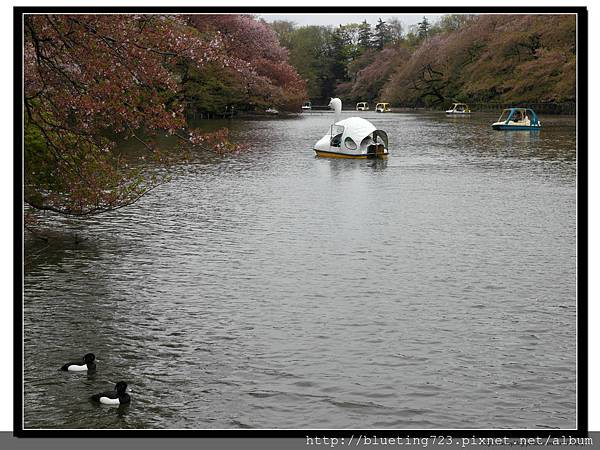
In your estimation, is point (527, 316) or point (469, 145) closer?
point (527, 316)

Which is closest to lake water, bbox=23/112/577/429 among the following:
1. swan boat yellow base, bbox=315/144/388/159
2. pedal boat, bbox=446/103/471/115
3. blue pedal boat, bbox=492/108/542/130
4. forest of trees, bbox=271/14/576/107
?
forest of trees, bbox=271/14/576/107

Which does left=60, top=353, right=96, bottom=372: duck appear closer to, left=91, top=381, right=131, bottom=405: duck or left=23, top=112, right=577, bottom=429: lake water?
left=23, top=112, right=577, bottom=429: lake water

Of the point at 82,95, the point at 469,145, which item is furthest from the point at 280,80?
the point at 469,145

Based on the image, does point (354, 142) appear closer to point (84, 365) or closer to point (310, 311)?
point (310, 311)

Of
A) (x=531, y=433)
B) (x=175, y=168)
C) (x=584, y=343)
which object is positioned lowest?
(x=531, y=433)

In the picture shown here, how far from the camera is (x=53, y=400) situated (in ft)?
21.2

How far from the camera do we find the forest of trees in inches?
413

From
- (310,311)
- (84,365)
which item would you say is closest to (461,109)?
(310,311)

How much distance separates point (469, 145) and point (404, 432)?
23.9 metres

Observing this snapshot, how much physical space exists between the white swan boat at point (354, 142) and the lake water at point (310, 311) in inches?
332

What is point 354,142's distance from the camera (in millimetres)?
26375

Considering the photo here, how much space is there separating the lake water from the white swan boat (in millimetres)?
8421

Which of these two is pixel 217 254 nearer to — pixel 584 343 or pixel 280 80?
pixel 280 80

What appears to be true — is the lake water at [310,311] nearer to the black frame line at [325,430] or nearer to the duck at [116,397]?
the duck at [116,397]
